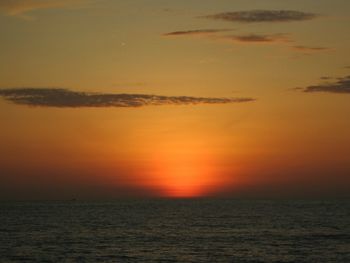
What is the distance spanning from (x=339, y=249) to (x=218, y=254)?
11.4m

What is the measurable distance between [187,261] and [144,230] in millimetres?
30960

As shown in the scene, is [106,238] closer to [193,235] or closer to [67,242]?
[67,242]

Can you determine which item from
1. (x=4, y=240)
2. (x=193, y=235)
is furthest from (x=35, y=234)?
(x=193, y=235)

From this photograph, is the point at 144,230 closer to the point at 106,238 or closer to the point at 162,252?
the point at 106,238

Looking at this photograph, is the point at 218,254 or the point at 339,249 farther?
the point at 339,249

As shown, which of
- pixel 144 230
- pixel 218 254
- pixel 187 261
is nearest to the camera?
pixel 187 261

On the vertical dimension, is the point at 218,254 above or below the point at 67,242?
below

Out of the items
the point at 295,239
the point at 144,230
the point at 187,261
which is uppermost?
the point at 144,230

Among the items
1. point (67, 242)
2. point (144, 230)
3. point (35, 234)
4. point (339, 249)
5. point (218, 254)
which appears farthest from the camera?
point (144, 230)

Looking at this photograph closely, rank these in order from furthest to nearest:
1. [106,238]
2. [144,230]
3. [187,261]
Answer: [144,230] < [106,238] < [187,261]

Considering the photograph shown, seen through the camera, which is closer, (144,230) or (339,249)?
(339,249)

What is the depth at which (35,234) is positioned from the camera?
70625 mm

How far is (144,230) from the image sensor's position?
251 ft

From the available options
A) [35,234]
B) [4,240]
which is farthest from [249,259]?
[35,234]
